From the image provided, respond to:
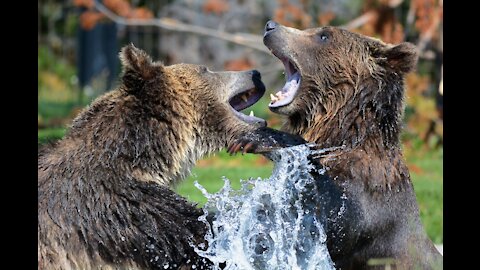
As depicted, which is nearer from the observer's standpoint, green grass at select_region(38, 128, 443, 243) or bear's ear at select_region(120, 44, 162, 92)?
bear's ear at select_region(120, 44, 162, 92)

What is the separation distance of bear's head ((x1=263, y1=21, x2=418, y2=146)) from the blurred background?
2.65 meters

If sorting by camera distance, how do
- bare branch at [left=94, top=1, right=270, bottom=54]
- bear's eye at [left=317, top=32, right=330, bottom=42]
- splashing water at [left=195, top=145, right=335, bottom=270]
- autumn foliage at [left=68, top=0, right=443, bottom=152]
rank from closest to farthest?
1. splashing water at [left=195, top=145, right=335, bottom=270]
2. bear's eye at [left=317, top=32, right=330, bottom=42]
3. autumn foliage at [left=68, top=0, right=443, bottom=152]
4. bare branch at [left=94, top=1, right=270, bottom=54]

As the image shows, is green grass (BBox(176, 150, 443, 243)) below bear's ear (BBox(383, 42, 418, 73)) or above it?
above

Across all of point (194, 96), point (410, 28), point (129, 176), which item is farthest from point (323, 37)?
point (410, 28)

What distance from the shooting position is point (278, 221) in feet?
15.1

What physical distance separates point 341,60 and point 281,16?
22.4ft

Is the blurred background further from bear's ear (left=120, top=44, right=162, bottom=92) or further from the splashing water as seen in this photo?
bear's ear (left=120, top=44, right=162, bottom=92)

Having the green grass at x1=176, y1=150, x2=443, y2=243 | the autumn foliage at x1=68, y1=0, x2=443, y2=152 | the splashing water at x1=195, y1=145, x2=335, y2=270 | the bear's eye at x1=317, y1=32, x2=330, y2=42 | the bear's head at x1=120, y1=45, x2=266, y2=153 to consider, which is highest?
the autumn foliage at x1=68, y1=0, x2=443, y2=152

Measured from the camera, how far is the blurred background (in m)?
10.7

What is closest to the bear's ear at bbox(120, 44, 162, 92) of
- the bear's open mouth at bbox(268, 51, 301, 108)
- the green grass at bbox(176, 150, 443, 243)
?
the bear's open mouth at bbox(268, 51, 301, 108)

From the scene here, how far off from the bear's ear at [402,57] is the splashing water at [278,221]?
0.79 m

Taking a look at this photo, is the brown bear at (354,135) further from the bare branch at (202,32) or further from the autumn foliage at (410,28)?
the bare branch at (202,32)

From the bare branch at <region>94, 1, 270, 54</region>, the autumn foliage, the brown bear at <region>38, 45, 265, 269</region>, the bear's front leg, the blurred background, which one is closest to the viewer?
the brown bear at <region>38, 45, 265, 269</region>

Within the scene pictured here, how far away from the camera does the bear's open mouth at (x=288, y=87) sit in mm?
5110
